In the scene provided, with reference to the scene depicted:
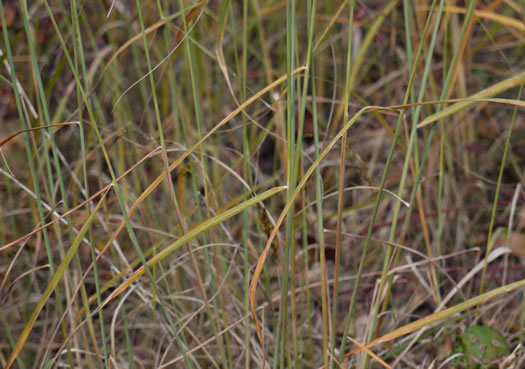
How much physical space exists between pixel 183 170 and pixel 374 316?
0.27 m

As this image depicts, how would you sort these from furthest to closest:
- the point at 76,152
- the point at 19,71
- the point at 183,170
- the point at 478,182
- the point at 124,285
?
the point at 19,71, the point at 76,152, the point at 478,182, the point at 183,170, the point at 124,285

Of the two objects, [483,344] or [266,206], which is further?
[266,206]

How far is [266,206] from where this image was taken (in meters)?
0.90

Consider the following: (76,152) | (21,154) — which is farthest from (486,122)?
(21,154)

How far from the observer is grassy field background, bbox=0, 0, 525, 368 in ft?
2.02

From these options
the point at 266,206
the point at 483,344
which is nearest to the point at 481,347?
the point at 483,344

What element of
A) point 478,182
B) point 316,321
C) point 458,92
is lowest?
point 316,321

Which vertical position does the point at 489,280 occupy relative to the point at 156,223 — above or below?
below

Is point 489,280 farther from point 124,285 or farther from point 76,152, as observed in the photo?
point 76,152

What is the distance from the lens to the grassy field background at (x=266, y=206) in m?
0.62

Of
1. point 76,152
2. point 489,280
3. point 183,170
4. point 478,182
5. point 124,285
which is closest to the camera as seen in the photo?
point 124,285

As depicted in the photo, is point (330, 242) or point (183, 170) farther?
point (330, 242)

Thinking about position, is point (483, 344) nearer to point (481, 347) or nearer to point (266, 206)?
point (481, 347)

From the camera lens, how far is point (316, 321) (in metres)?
0.88
